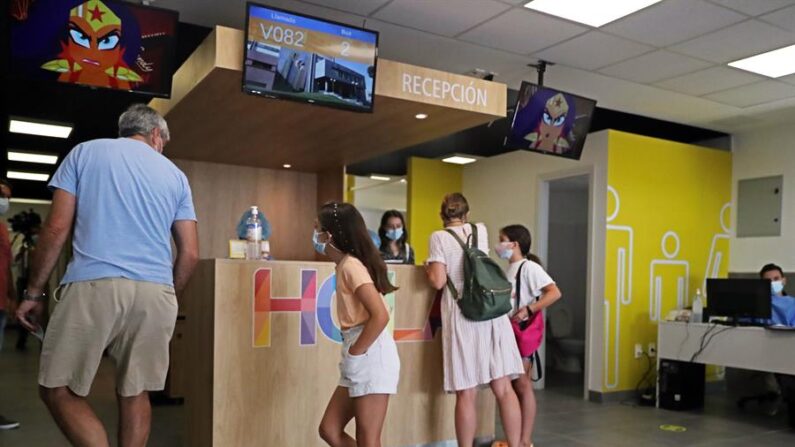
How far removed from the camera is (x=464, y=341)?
3.68 meters

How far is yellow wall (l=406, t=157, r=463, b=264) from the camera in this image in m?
8.77

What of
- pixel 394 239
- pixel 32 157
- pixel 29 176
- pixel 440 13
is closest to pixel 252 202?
pixel 394 239

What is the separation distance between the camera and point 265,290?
352 cm

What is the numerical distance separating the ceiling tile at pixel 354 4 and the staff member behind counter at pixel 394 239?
1.47 meters

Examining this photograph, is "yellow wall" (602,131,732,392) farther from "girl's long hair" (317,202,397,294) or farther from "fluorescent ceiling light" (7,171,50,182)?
"fluorescent ceiling light" (7,171,50,182)

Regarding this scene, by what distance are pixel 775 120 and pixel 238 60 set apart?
6.16 meters

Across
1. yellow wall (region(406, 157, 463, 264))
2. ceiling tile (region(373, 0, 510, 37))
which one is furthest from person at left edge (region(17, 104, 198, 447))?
yellow wall (region(406, 157, 463, 264))

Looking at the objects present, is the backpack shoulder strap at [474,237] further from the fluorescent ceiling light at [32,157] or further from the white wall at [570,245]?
the fluorescent ceiling light at [32,157]

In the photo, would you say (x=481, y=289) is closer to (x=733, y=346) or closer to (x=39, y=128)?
(x=733, y=346)

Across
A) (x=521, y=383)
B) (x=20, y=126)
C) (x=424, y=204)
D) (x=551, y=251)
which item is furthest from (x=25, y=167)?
(x=521, y=383)

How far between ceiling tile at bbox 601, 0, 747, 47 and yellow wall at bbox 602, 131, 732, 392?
1.92 metres

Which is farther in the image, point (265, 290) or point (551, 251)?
point (551, 251)

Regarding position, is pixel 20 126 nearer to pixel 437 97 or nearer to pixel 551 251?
pixel 437 97

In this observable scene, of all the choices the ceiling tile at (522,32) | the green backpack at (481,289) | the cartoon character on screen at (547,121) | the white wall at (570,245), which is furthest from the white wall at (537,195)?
the green backpack at (481,289)
